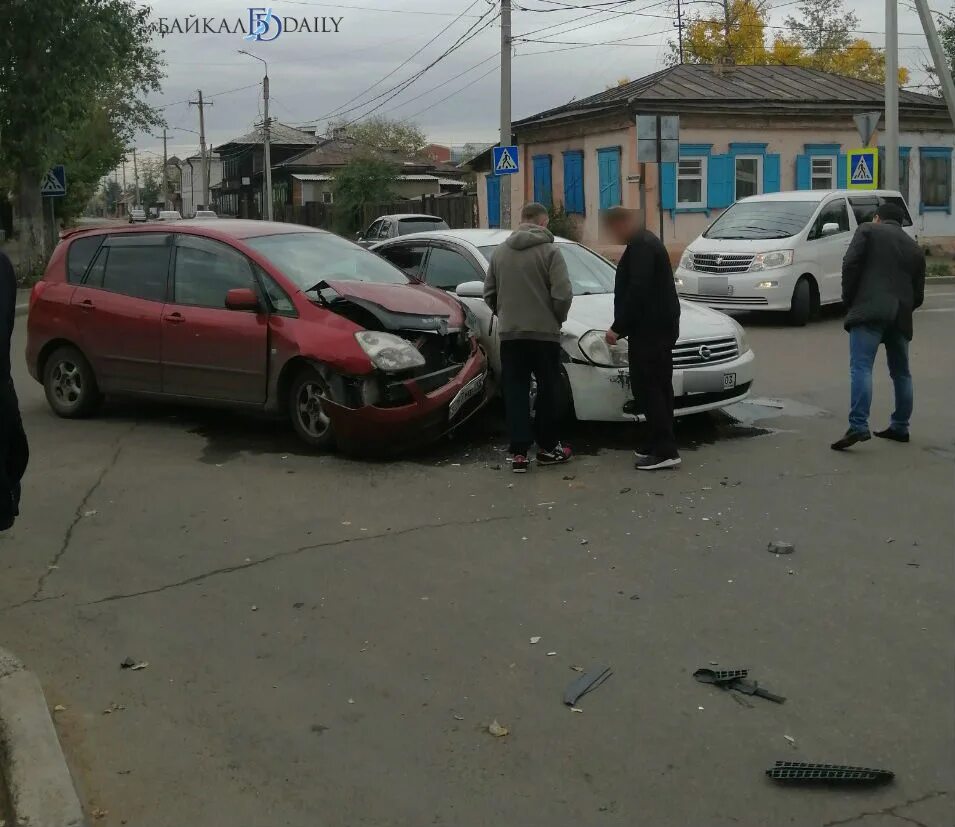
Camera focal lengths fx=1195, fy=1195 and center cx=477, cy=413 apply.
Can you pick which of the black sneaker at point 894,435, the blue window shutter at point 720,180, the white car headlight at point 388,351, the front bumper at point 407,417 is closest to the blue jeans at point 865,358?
the black sneaker at point 894,435

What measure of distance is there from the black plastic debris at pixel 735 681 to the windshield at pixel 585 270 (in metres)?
5.45

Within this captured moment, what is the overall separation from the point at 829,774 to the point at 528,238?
4931mm

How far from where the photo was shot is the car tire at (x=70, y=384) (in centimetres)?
1002

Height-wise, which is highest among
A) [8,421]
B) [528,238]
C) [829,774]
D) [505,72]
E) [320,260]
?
[505,72]

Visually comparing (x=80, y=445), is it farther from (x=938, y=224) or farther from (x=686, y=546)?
(x=938, y=224)

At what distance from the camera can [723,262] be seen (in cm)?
1716

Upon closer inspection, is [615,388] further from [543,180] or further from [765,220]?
[543,180]

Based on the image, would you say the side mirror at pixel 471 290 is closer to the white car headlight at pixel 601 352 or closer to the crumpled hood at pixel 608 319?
the crumpled hood at pixel 608 319

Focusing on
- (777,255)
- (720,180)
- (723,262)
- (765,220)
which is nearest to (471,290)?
(723,262)

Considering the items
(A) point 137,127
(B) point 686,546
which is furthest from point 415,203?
(B) point 686,546

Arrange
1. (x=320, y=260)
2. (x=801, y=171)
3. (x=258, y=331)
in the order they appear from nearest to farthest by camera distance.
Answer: (x=258, y=331), (x=320, y=260), (x=801, y=171)

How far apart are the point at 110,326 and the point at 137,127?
53.2 metres

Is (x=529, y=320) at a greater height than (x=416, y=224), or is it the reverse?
(x=416, y=224)

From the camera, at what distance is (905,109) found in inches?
1341
